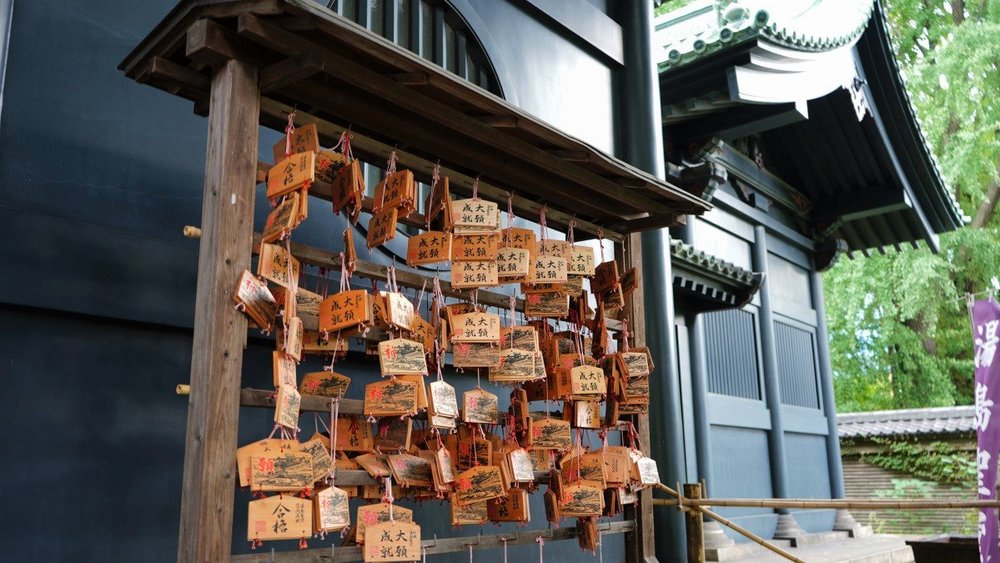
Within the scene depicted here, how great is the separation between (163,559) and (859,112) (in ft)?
30.4

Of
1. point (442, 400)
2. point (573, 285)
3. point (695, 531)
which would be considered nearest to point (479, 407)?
point (442, 400)

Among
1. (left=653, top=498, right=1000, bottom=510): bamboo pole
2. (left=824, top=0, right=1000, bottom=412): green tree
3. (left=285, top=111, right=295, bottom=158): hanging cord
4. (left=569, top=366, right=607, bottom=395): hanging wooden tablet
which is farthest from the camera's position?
(left=824, top=0, right=1000, bottom=412): green tree

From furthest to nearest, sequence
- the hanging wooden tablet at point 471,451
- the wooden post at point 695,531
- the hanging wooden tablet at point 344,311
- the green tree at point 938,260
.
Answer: the green tree at point 938,260 → the wooden post at point 695,531 → the hanging wooden tablet at point 471,451 → the hanging wooden tablet at point 344,311

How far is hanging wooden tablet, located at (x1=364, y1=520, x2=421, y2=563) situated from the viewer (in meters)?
3.14

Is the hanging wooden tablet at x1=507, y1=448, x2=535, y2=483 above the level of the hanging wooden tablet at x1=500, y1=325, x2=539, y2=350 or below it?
below

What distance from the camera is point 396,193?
3.54 meters

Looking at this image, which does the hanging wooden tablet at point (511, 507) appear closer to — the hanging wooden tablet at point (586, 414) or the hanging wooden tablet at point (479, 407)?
the hanging wooden tablet at point (479, 407)

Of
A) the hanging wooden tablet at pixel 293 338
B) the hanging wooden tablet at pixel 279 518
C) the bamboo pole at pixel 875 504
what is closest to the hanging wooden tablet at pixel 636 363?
the bamboo pole at pixel 875 504

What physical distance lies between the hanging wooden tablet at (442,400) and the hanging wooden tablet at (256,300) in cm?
81

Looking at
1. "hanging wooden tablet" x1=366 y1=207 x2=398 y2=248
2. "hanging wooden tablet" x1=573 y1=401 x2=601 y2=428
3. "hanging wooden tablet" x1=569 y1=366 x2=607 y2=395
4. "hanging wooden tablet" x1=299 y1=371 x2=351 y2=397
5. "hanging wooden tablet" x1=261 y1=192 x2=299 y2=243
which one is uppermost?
"hanging wooden tablet" x1=366 y1=207 x2=398 y2=248

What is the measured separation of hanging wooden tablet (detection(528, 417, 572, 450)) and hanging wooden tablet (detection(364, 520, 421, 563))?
103cm

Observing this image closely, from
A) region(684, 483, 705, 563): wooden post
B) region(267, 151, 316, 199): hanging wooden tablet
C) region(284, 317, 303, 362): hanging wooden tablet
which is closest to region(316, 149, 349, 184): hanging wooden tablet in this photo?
region(267, 151, 316, 199): hanging wooden tablet

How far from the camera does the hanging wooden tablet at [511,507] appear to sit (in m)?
3.96

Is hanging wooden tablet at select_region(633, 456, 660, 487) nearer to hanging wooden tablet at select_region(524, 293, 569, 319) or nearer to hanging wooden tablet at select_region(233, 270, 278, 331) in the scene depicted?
hanging wooden tablet at select_region(524, 293, 569, 319)
